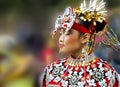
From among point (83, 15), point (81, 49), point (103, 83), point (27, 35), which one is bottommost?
point (103, 83)

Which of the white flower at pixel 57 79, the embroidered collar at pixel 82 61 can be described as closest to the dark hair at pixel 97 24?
the embroidered collar at pixel 82 61

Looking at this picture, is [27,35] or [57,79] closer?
[57,79]

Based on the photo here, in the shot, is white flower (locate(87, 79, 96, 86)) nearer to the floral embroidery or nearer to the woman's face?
the floral embroidery

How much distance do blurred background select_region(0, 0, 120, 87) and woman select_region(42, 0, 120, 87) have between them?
1.63ft

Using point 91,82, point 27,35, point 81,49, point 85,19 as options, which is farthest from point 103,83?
point 27,35

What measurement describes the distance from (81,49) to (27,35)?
2.32 ft

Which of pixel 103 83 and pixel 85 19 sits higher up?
pixel 85 19

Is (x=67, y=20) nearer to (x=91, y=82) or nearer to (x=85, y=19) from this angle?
(x=85, y=19)

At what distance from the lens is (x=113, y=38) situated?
87.6 inches

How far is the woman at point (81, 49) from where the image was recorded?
1.90 meters

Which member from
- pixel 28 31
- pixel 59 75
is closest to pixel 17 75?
pixel 28 31

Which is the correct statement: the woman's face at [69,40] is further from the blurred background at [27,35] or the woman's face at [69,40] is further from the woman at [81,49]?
the blurred background at [27,35]

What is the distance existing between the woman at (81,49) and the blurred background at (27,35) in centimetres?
50

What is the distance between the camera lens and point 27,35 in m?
2.58
